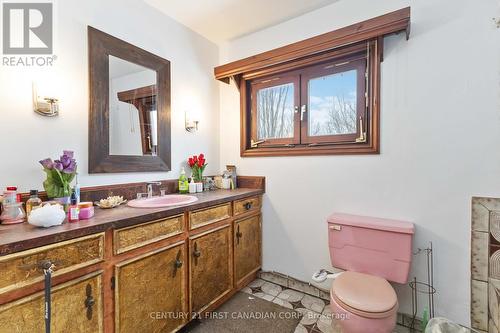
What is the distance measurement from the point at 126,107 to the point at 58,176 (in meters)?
0.71

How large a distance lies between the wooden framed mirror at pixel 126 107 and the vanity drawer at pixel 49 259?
2.17ft

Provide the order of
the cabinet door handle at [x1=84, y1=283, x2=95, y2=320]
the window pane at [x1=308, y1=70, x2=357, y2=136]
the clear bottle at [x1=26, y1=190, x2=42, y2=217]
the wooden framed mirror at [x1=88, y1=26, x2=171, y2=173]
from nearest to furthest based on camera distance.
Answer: the cabinet door handle at [x1=84, y1=283, x2=95, y2=320] → the clear bottle at [x1=26, y1=190, x2=42, y2=217] → the wooden framed mirror at [x1=88, y1=26, x2=171, y2=173] → the window pane at [x1=308, y1=70, x2=357, y2=136]

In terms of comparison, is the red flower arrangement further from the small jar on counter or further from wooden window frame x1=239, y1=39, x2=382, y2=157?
the small jar on counter

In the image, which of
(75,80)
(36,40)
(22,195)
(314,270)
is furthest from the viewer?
(314,270)

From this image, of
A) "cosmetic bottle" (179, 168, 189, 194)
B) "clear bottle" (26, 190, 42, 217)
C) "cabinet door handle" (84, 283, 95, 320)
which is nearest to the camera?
"cabinet door handle" (84, 283, 95, 320)

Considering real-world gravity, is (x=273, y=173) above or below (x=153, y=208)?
above

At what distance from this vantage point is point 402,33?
1.64 m

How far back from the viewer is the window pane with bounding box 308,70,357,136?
1.91 metres

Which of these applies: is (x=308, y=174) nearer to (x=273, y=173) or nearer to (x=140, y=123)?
(x=273, y=173)

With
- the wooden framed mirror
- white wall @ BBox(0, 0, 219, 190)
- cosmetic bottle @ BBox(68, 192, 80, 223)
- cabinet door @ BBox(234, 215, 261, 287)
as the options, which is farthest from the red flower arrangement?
cosmetic bottle @ BBox(68, 192, 80, 223)

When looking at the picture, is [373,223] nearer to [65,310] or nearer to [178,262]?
[178,262]

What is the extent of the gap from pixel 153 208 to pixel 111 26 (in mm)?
1333

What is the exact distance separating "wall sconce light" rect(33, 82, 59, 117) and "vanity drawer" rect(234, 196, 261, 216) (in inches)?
53.0

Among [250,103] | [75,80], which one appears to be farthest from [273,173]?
[75,80]
